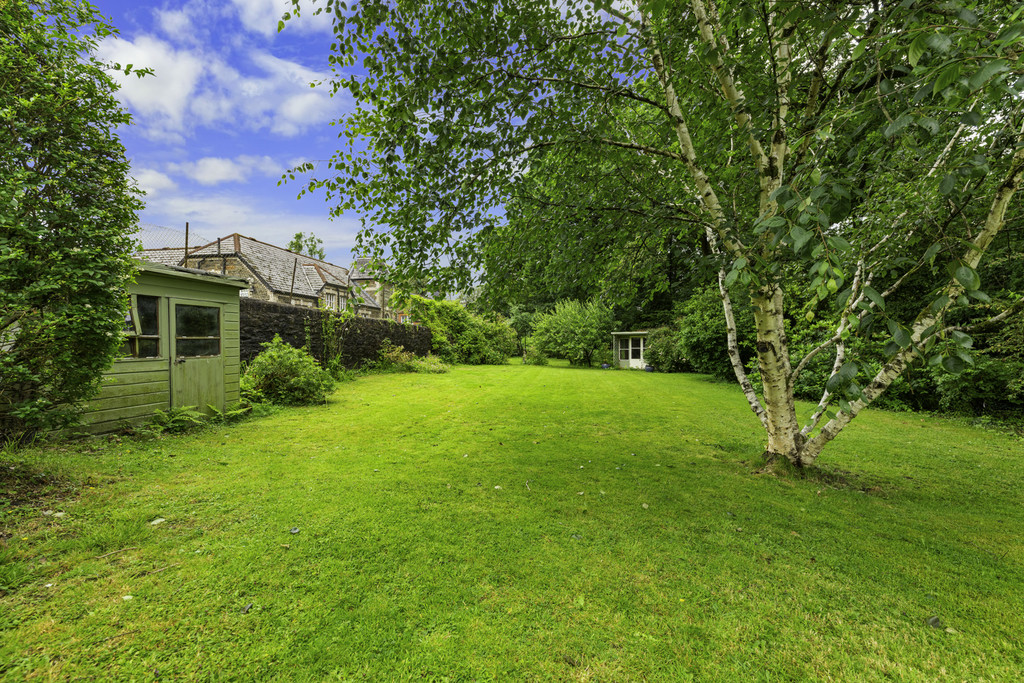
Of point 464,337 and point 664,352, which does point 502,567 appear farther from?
point 464,337

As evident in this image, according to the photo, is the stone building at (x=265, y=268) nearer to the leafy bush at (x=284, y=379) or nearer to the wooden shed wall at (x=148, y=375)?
the leafy bush at (x=284, y=379)

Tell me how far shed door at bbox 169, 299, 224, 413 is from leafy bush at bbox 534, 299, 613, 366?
19.1 metres

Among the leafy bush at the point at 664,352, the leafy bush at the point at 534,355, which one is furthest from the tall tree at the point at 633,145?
the leafy bush at the point at 534,355

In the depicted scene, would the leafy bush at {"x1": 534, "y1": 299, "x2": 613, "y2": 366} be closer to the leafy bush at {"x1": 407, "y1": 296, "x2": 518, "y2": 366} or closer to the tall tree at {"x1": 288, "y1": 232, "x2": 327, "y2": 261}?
the leafy bush at {"x1": 407, "y1": 296, "x2": 518, "y2": 366}

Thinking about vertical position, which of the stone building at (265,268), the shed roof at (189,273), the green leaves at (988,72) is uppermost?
the stone building at (265,268)

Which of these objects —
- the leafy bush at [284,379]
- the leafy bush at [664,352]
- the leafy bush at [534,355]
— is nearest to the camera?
the leafy bush at [284,379]

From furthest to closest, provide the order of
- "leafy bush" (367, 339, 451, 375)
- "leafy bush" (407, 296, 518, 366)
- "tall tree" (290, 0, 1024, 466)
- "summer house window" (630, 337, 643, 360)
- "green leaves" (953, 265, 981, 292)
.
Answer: "summer house window" (630, 337, 643, 360) < "leafy bush" (407, 296, 518, 366) < "leafy bush" (367, 339, 451, 375) < "tall tree" (290, 0, 1024, 466) < "green leaves" (953, 265, 981, 292)

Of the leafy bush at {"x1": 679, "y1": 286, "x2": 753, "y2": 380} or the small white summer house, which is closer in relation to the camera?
the leafy bush at {"x1": 679, "y1": 286, "x2": 753, "y2": 380}

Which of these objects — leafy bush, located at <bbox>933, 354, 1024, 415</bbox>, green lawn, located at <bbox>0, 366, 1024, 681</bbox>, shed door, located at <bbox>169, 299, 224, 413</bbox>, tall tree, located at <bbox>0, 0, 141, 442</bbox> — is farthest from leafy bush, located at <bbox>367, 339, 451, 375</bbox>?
leafy bush, located at <bbox>933, 354, 1024, 415</bbox>

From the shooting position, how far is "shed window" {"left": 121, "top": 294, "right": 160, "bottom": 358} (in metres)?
6.02

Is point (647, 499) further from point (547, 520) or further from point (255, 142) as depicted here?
point (255, 142)

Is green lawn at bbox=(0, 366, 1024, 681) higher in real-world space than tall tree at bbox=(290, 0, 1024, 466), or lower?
lower

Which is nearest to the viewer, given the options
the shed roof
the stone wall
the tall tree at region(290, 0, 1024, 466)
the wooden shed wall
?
the tall tree at region(290, 0, 1024, 466)

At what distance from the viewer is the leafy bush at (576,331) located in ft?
78.3
